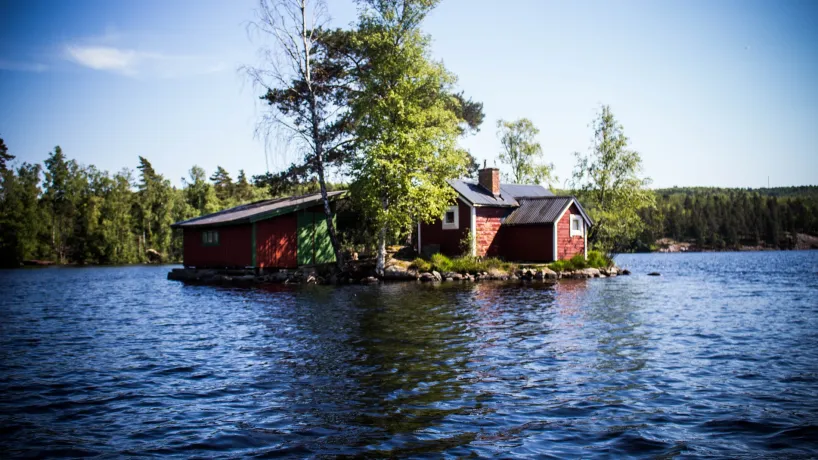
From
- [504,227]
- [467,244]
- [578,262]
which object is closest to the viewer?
Answer: [578,262]

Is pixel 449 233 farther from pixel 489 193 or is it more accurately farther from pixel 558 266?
pixel 558 266

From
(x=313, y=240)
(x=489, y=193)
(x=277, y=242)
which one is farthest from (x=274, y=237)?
(x=489, y=193)

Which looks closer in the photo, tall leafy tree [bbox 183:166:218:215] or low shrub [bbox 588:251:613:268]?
low shrub [bbox 588:251:613:268]

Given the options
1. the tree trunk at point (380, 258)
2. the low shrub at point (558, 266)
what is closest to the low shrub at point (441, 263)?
the tree trunk at point (380, 258)

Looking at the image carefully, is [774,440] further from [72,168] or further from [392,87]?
[72,168]

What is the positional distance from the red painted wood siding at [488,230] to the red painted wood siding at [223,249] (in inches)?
594

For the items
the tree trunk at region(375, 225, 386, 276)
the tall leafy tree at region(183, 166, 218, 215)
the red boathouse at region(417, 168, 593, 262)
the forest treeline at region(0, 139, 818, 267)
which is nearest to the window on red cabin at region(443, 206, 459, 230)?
the red boathouse at region(417, 168, 593, 262)

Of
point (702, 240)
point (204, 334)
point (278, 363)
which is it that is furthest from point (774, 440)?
point (702, 240)

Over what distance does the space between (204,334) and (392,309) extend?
646 cm

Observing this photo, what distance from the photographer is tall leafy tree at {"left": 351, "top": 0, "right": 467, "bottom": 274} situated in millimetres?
31750

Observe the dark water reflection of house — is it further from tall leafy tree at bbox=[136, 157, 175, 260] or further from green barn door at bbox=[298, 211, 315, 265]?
tall leafy tree at bbox=[136, 157, 175, 260]

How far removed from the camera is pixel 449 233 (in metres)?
37.9

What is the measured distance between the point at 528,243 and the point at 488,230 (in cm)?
300

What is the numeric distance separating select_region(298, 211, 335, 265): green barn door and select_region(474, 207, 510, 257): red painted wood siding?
1010 cm
